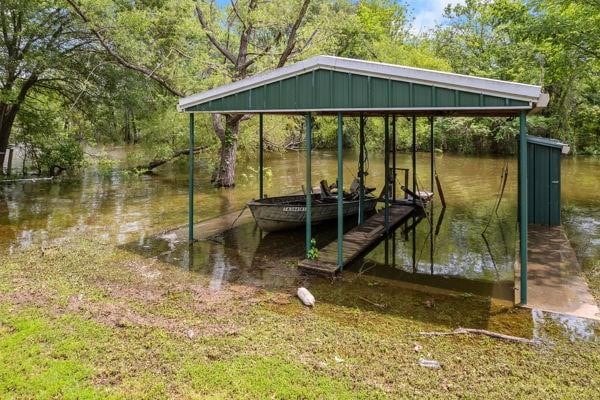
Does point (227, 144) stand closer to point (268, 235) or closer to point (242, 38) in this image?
point (242, 38)

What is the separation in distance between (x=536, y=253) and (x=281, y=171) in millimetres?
16521

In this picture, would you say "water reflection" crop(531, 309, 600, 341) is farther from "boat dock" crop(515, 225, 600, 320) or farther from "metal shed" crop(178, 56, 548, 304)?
"metal shed" crop(178, 56, 548, 304)

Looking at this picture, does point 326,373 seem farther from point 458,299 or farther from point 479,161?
point 479,161

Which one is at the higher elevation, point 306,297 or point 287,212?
point 287,212

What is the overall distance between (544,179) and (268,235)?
19.3ft

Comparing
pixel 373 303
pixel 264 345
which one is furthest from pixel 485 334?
pixel 264 345

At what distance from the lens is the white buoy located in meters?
6.00

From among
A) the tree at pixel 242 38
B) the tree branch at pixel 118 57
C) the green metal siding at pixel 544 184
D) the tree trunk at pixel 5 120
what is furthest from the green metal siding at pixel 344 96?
the tree trunk at pixel 5 120

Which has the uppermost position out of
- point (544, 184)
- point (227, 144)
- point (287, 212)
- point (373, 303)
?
point (227, 144)

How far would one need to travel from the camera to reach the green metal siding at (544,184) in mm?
9344

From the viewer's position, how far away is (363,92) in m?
→ 6.65

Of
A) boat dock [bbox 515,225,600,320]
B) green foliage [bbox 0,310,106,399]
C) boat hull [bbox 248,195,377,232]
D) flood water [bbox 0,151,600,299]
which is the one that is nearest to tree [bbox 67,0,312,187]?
flood water [bbox 0,151,600,299]

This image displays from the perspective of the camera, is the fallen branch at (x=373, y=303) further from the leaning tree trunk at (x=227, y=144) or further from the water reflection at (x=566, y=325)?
the leaning tree trunk at (x=227, y=144)

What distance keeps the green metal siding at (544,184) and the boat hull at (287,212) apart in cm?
375
